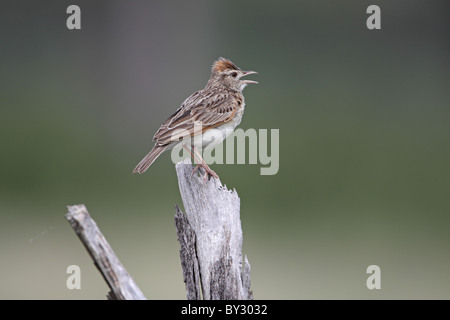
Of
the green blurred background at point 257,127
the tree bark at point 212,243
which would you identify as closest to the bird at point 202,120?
the tree bark at point 212,243

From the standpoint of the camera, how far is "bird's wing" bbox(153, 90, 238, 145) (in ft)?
22.4

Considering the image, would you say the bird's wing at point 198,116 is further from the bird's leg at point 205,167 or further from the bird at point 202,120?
the bird's leg at point 205,167

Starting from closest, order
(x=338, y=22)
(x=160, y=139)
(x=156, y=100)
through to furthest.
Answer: (x=160, y=139), (x=156, y=100), (x=338, y=22)

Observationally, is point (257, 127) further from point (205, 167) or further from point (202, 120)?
point (205, 167)

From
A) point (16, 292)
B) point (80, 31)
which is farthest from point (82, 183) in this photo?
point (80, 31)

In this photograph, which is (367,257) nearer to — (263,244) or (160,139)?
(263,244)

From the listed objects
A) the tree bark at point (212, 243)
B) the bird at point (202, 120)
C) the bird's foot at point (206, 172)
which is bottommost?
the tree bark at point (212, 243)

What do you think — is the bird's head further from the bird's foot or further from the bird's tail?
the bird's foot

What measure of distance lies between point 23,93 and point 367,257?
8.26 meters

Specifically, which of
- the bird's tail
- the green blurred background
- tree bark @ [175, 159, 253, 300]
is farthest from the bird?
the green blurred background

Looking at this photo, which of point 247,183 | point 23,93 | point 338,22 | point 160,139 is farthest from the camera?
point 338,22

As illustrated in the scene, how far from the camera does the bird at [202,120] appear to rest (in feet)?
22.2

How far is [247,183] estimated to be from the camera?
518 inches

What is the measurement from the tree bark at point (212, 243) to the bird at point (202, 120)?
52 cm
